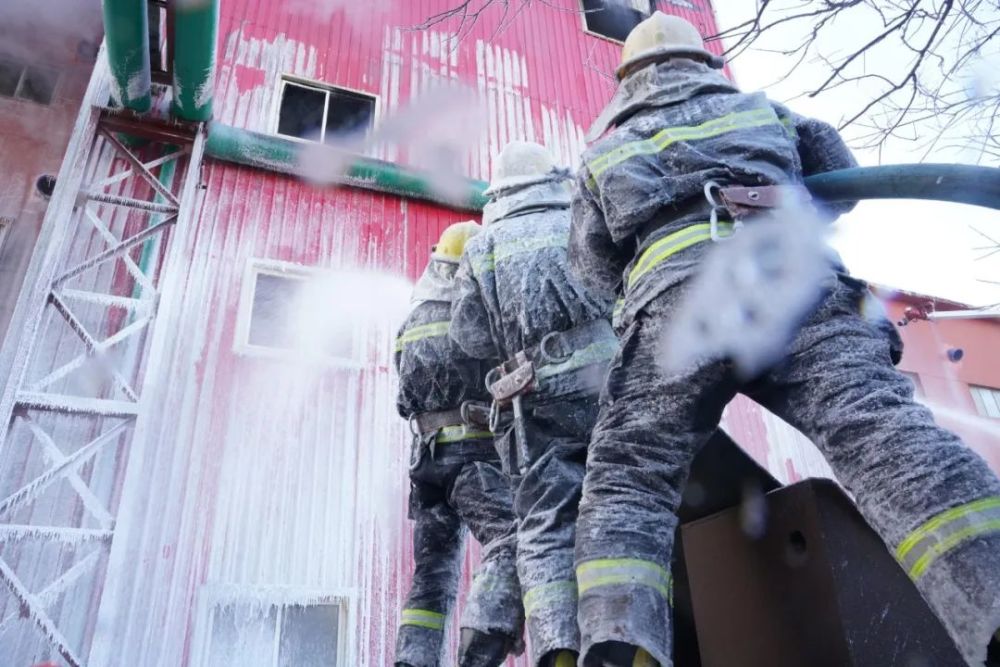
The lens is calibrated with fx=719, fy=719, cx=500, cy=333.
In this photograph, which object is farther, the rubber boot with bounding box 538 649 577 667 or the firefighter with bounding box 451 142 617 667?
the firefighter with bounding box 451 142 617 667

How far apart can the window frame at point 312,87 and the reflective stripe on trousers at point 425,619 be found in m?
5.38

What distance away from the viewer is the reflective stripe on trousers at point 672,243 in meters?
1.89

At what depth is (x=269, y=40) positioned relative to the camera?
7.89 meters

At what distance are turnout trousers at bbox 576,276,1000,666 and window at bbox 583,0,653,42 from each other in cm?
952

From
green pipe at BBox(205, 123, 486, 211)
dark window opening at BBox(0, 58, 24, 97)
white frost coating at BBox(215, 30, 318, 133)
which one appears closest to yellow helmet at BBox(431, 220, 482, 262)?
green pipe at BBox(205, 123, 486, 211)

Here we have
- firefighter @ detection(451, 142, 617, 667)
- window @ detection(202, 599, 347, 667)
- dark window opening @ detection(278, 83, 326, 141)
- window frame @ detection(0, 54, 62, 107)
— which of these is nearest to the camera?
firefighter @ detection(451, 142, 617, 667)

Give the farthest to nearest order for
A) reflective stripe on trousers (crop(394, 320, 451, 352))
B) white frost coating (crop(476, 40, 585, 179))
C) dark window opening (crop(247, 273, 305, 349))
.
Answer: white frost coating (crop(476, 40, 585, 179)), dark window opening (crop(247, 273, 305, 349)), reflective stripe on trousers (crop(394, 320, 451, 352))

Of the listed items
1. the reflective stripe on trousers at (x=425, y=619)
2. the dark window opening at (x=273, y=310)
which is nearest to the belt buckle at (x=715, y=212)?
the reflective stripe on trousers at (x=425, y=619)

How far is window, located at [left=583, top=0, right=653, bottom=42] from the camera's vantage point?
33.9 ft

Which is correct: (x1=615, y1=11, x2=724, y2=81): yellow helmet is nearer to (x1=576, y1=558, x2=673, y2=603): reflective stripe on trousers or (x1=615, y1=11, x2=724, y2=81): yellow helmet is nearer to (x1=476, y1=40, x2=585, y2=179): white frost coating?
(x1=576, y1=558, x2=673, y2=603): reflective stripe on trousers

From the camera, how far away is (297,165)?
6996 millimetres

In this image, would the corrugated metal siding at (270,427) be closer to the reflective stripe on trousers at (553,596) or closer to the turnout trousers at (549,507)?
the turnout trousers at (549,507)

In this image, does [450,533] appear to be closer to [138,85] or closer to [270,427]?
[270,427]

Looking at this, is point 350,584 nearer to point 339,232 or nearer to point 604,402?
point 339,232
